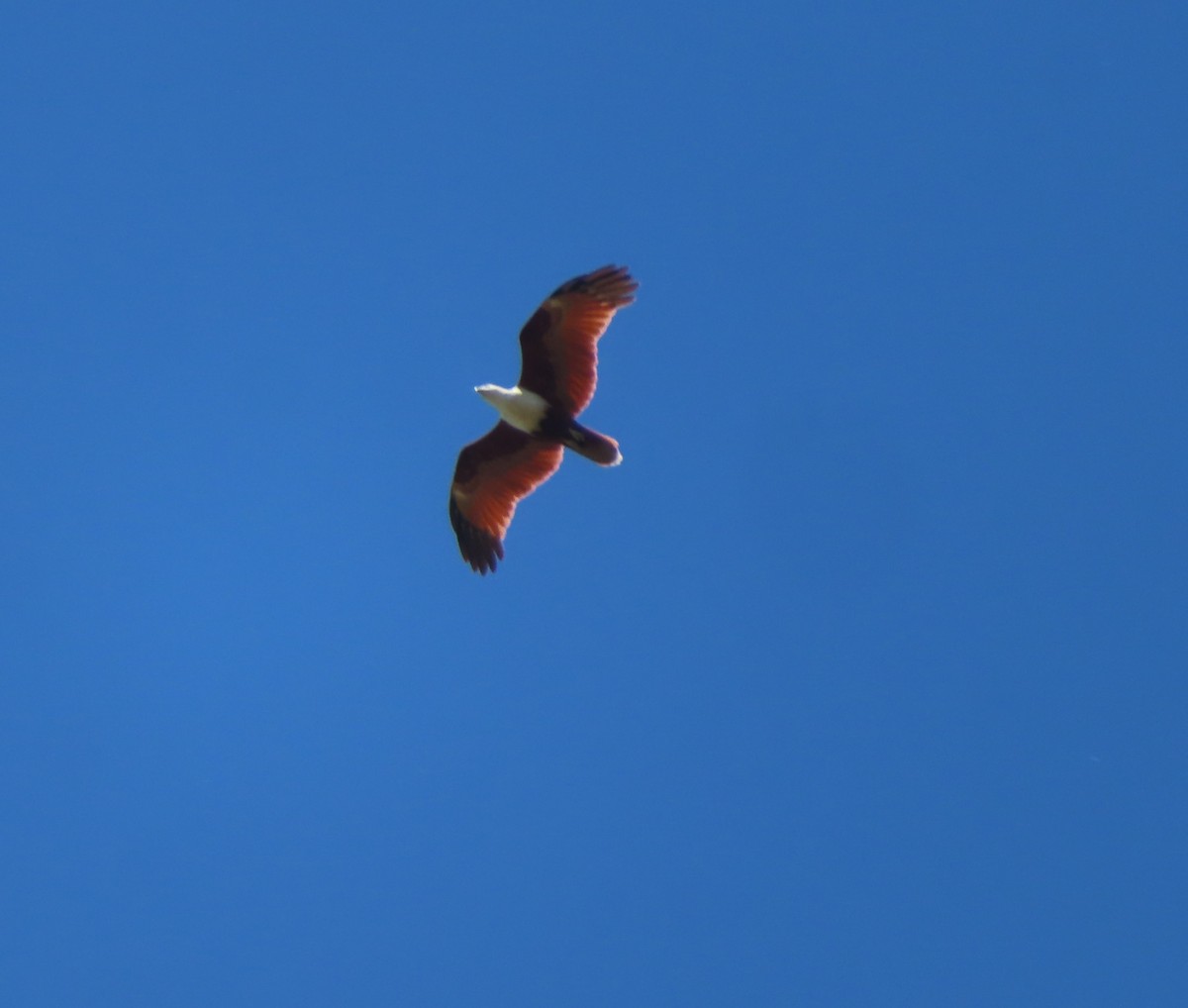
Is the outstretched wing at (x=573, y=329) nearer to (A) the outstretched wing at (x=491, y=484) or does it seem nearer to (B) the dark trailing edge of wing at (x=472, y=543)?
(A) the outstretched wing at (x=491, y=484)

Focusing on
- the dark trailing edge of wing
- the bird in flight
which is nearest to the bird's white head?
the bird in flight

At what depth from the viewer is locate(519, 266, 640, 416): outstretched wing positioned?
17.4 metres

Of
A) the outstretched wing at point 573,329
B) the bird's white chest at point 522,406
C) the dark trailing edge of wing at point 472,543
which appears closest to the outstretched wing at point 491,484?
the dark trailing edge of wing at point 472,543

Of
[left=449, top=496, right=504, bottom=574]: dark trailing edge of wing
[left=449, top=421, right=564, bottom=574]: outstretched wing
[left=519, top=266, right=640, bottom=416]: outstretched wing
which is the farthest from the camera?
[left=449, top=496, right=504, bottom=574]: dark trailing edge of wing

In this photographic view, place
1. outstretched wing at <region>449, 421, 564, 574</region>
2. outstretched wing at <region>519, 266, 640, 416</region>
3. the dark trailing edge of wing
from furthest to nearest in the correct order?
the dark trailing edge of wing → outstretched wing at <region>449, 421, 564, 574</region> → outstretched wing at <region>519, 266, 640, 416</region>

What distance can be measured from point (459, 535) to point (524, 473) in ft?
3.62

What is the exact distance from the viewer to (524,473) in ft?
60.7

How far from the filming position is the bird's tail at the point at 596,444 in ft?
57.6

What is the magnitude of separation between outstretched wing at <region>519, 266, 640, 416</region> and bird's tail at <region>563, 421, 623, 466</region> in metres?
0.37

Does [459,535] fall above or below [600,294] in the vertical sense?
below

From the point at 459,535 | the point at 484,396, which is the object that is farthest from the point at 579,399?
the point at 459,535

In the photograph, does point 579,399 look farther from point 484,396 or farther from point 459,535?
point 459,535

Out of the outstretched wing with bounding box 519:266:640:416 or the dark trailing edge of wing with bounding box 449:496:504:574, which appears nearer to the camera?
the outstretched wing with bounding box 519:266:640:416

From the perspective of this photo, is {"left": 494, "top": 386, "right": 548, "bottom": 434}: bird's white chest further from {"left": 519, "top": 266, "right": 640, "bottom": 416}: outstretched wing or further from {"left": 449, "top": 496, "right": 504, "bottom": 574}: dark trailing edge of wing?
{"left": 449, "top": 496, "right": 504, "bottom": 574}: dark trailing edge of wing
